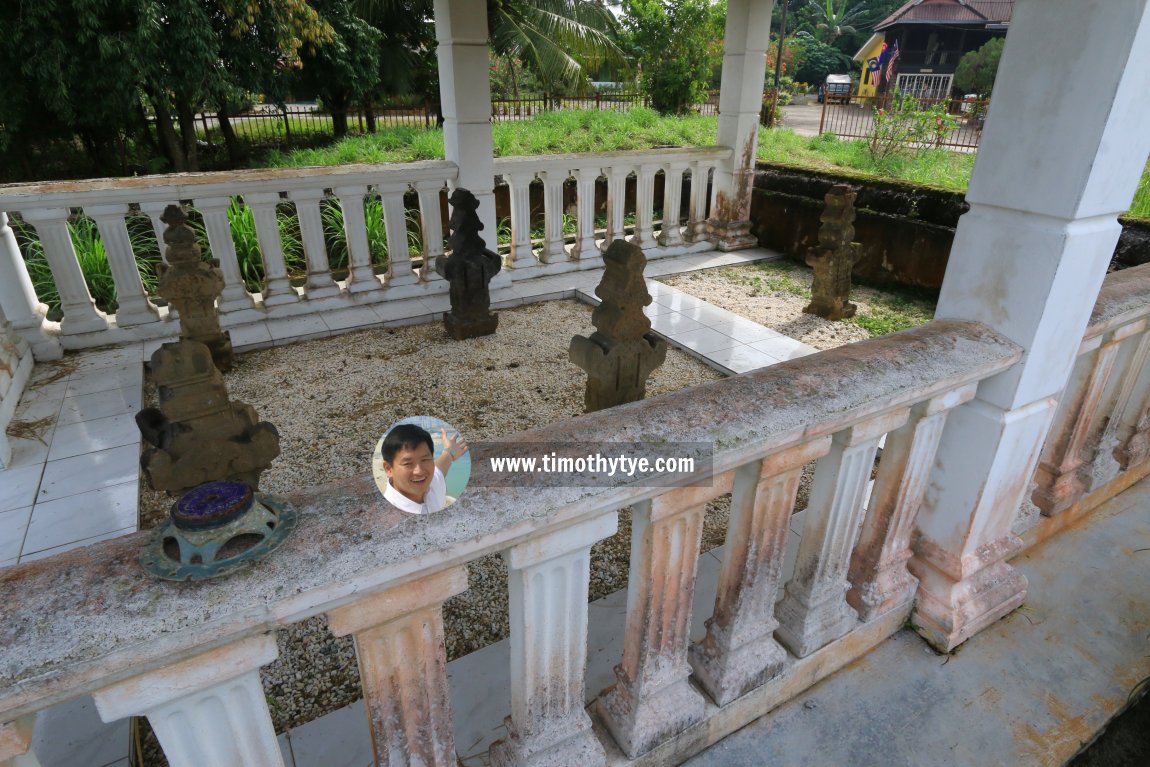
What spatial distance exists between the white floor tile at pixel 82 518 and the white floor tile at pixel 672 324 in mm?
3628

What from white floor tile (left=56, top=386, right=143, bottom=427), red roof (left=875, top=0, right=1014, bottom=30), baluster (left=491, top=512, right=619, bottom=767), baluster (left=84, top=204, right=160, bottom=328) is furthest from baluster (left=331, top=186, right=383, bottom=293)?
red roof (left=875, top=0, right=1014, bottom=30)

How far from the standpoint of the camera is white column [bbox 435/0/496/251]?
5.03m

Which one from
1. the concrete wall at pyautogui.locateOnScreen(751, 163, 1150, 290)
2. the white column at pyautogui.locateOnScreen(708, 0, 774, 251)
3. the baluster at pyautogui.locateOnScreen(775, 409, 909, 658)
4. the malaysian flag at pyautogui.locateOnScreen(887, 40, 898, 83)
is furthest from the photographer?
the malaysian flag at pyautogui.locateOnScreen(887, 40, 898, 83)

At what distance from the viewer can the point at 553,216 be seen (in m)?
6.39

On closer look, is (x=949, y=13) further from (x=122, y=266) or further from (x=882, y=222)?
(x=122, y=266)

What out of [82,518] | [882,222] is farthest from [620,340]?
[882,222]

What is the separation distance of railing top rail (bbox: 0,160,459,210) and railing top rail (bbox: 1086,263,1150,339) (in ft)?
15.3

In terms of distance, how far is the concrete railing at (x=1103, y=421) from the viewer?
220 centimetres

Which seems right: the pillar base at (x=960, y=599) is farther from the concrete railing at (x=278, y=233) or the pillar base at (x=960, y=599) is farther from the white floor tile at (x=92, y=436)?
the concrete railing at (x=278, y=233)

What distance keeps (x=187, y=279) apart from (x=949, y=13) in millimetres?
43153


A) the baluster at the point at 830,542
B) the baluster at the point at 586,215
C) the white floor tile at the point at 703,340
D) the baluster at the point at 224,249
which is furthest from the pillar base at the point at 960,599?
the baluster at the point at 586,215

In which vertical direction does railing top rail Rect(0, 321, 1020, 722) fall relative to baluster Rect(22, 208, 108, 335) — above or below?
above

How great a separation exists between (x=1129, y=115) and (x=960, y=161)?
31.8 feet

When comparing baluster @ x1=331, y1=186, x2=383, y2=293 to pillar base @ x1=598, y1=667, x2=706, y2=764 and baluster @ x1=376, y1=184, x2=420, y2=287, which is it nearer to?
baluster @ x1=376, y1=184, x2=420, y2=287
